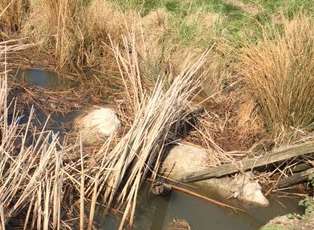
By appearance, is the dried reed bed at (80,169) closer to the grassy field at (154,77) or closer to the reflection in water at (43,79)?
the grassy field at (154,77)

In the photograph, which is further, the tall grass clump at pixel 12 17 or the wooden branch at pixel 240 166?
the tall grass clump at pixel 12 17

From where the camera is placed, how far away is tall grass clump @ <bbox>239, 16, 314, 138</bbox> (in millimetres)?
5180

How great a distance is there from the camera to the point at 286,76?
518 centimetres

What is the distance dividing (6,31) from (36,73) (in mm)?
817

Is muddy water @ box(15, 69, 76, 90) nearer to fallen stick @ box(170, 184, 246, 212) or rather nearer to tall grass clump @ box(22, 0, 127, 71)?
tall grass clump @ box(22, 0, 127, 71)

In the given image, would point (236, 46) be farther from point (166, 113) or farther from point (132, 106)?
point (166, 113)

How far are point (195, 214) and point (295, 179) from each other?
953 mm

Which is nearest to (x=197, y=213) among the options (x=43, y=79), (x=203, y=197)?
(x=203, y=197)

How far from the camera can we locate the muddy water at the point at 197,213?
4668 millimetres

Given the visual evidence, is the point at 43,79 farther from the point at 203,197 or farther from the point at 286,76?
the point at 286,76

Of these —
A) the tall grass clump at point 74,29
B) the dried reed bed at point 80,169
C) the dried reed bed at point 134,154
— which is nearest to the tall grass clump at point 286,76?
the dried reed bed at point 80,169

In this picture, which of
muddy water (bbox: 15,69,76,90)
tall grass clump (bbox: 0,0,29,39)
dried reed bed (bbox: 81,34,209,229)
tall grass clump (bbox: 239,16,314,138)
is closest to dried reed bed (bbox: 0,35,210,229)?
dried reed bed (bbox: 81,34,209,229)

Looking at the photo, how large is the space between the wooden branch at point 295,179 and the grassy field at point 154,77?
0.28 m

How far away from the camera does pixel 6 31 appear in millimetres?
6996
